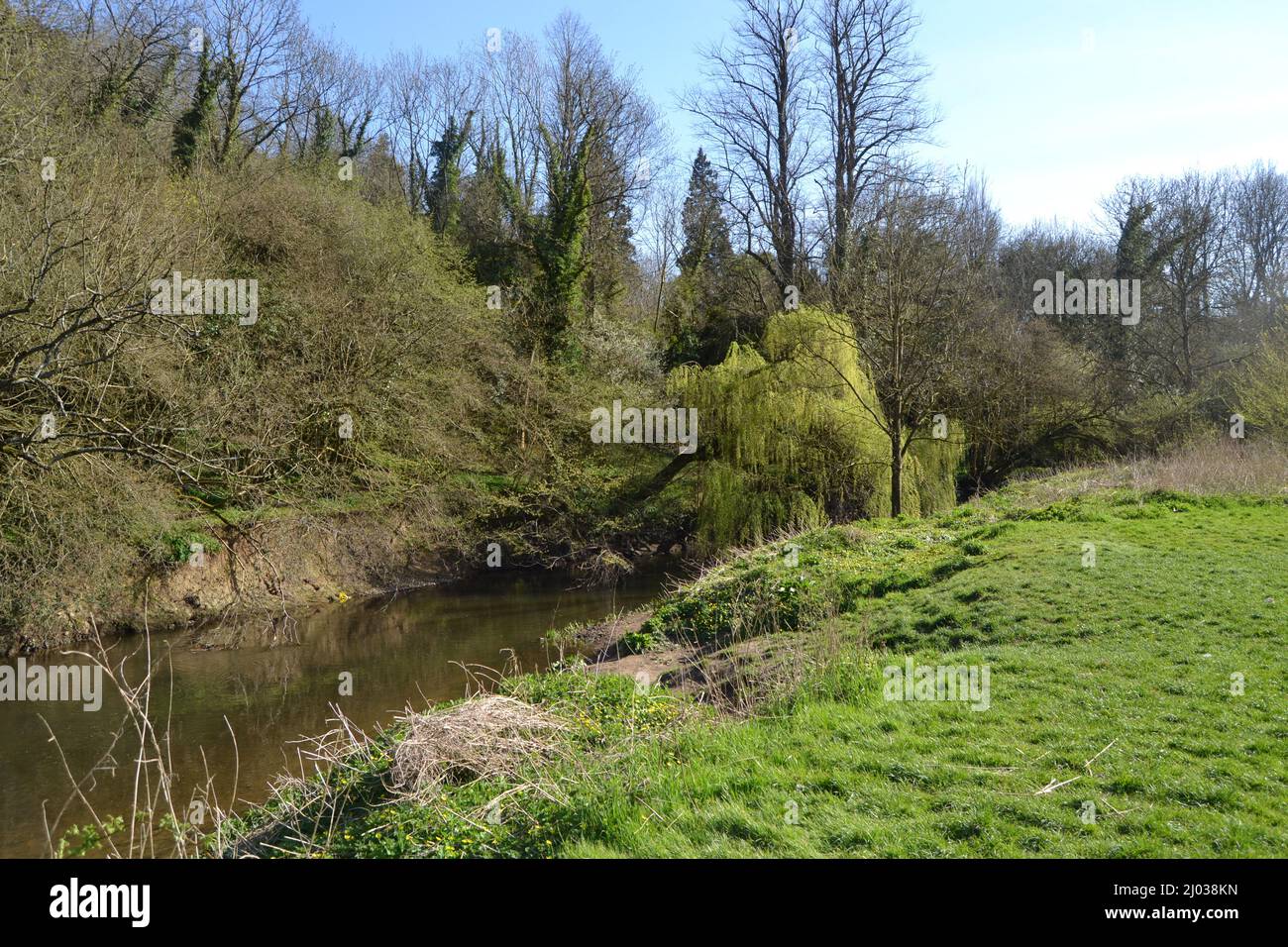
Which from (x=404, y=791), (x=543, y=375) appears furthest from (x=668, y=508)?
(x=404, y=791)

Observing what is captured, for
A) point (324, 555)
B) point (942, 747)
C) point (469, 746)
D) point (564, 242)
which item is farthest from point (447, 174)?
point (942, 747)

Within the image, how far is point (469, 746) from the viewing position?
6.55m

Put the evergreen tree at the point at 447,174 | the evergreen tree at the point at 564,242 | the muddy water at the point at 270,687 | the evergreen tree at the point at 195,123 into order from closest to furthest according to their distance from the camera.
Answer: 1. the muddy water at the point at 270,687
2. the evergreen tree at the point at 195,123
3. the evergreen tree at the point at 564,242
4. the evergreen tree at the point at 447,174

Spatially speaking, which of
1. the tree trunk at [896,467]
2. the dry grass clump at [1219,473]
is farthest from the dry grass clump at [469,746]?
the tree trunk at [896,467]

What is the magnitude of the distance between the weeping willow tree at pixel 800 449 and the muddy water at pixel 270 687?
3578 millimetres

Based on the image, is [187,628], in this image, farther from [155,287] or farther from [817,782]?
[817,782]

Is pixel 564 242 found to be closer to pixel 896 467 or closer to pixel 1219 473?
pixel 896 467

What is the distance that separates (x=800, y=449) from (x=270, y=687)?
44.8 feet

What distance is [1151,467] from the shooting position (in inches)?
733

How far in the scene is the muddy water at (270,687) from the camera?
31.1 ft

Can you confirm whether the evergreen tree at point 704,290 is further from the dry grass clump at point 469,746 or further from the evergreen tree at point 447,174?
the dry grass clump at point 469,746

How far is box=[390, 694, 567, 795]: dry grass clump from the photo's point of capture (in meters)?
6.30

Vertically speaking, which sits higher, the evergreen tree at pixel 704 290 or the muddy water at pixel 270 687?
the evergreen tree at pixel 704 290

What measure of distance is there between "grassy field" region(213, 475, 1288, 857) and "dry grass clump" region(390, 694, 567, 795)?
10 cm
